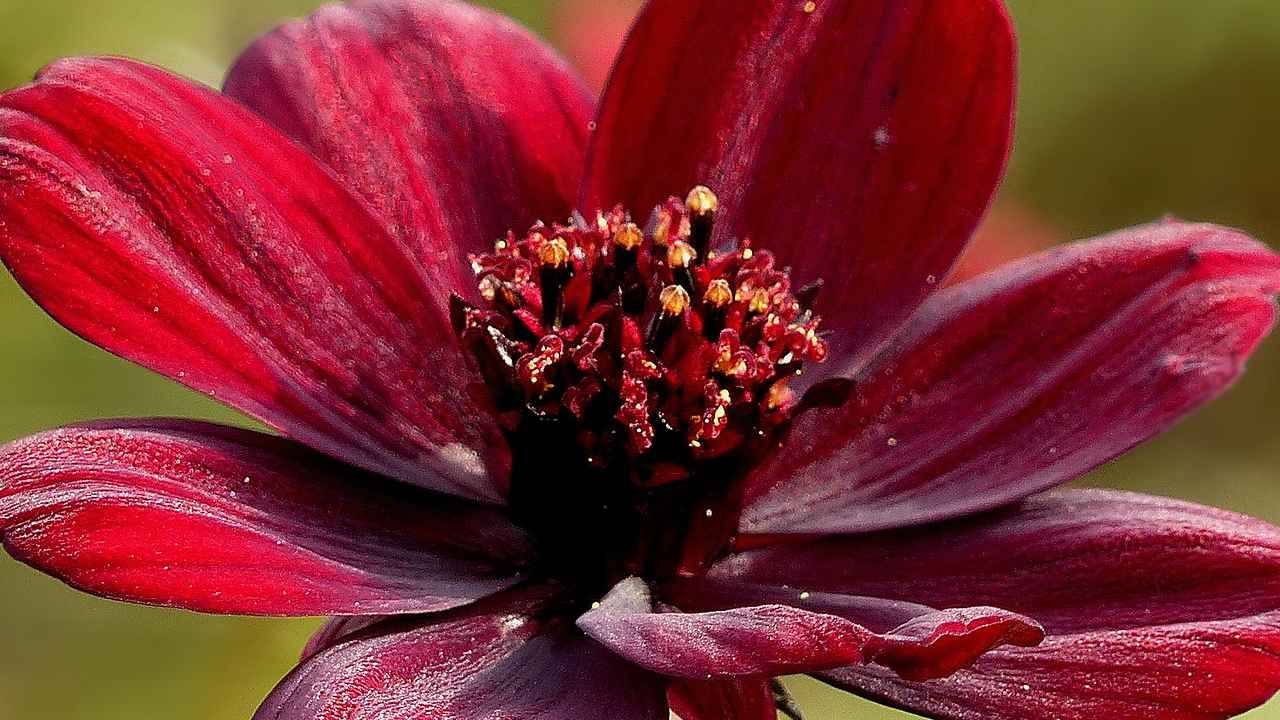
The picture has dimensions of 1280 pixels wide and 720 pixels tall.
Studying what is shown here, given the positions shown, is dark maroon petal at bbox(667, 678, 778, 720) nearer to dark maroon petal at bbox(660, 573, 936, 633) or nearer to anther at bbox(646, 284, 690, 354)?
dark maroon petal at bbox(660, 573, 936, 633)

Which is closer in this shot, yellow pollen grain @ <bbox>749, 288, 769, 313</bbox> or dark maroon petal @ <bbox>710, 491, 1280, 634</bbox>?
dark maroon petal @ <bbox>710, 491, 1280, 634</bbox>

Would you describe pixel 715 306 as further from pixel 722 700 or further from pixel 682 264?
pixel 722 700

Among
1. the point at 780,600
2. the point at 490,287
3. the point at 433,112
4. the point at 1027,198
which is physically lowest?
the point at 780,600

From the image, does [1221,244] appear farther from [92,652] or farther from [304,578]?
[92,652]

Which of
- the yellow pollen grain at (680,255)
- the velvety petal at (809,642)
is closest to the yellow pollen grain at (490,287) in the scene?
the yellow pollen grain at (680,255)

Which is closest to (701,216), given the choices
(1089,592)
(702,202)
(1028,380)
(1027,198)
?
(702,202)

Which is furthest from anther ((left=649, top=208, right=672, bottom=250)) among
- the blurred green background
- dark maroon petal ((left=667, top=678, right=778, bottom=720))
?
the blurred green background
